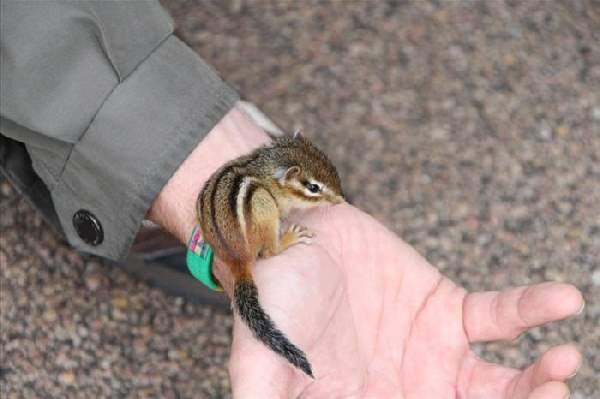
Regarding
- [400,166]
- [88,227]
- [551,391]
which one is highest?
[551,391]

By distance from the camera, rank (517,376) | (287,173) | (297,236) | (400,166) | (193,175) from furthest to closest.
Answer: (400,166)
(193,175)
(287,173)
(297,236)
(517,376)

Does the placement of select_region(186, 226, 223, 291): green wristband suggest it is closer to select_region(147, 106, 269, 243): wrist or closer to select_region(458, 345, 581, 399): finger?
select_region(147, 106, 269, 243): wrist

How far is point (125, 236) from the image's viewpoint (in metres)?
2.73

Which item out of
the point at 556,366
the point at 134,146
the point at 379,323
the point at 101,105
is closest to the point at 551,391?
the point at 556,366

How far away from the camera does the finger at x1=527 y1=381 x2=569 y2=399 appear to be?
6.86 feet

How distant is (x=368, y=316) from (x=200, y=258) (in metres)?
0.51

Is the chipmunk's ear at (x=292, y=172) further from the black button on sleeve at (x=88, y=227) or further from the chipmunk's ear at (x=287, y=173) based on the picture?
the black button on sleeve at (x=88, y=227)

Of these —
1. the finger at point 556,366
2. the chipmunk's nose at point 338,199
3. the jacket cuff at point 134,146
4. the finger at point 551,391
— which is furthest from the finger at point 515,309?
the jacket cuff at point 134,146

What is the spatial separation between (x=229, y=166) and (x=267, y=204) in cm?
17

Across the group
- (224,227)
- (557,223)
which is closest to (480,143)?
(557,223)

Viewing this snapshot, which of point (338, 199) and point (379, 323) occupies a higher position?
point (338, 199)

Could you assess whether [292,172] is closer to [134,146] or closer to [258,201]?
[258,201]

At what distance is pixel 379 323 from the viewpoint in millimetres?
2566

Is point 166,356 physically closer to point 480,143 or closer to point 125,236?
point 125,236
